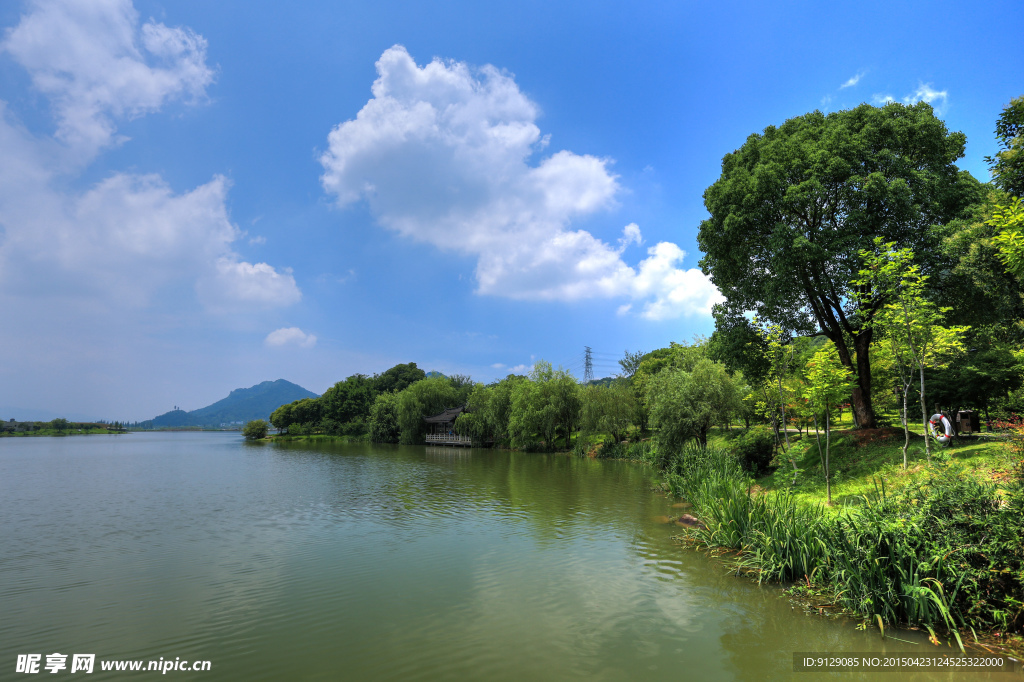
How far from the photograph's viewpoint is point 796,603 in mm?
7594

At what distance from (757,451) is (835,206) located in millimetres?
9877

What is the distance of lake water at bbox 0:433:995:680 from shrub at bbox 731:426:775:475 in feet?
15.2

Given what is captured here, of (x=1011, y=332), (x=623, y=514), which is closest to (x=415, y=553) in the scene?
(x=623, y=514)

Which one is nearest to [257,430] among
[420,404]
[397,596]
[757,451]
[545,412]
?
[420,404]

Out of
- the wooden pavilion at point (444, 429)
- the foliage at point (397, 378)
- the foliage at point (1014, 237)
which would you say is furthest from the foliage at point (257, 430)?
the foliage at point (1014, 237)

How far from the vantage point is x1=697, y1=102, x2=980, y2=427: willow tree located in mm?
15258

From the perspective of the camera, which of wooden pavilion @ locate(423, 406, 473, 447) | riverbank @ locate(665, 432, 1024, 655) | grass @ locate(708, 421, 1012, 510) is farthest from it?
wooden pavilion @ locate(423, 406, 473, 447)

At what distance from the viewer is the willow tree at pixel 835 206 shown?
50.1ft

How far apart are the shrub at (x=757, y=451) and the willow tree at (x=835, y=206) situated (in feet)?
10.7

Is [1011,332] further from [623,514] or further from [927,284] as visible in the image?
[623,514]

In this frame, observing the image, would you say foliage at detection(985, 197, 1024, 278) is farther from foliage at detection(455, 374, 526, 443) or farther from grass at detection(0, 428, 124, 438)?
grass at detection(0, 428, 124, 438)

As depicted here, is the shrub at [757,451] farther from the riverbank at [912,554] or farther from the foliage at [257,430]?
the foliage at [257,430]

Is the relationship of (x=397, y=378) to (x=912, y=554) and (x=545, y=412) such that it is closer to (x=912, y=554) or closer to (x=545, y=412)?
(x=545, y=412)

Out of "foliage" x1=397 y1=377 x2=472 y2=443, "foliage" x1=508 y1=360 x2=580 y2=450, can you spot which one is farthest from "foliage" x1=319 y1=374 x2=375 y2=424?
"foliage" x1=508 y1=360 x2=580 y2=450
